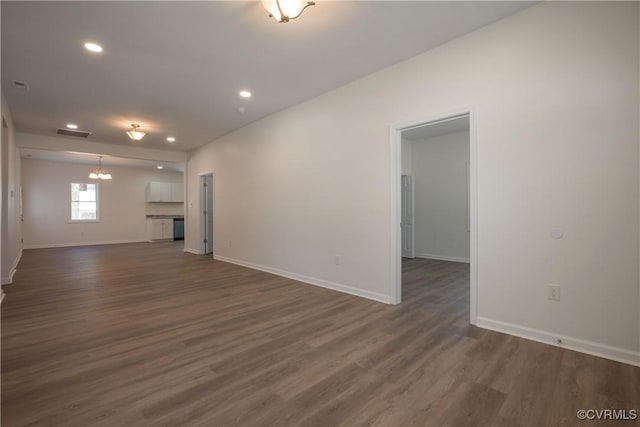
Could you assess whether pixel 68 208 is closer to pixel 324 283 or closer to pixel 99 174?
pixel 99 174

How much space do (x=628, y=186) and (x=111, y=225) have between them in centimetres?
1234

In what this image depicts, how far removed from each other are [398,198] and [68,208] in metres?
10.7

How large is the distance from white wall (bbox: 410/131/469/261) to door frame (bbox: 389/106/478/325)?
352 cm

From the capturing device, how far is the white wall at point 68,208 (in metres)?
8.73

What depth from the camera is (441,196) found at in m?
6.64

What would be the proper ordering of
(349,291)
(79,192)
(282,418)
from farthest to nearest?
(79,192) → (349,291) → (282,418)

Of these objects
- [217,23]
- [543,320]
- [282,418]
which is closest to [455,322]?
[543,320]

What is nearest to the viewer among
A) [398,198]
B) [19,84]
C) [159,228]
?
[398,198]

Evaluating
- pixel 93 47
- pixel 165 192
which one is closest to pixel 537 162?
pixel 93 47

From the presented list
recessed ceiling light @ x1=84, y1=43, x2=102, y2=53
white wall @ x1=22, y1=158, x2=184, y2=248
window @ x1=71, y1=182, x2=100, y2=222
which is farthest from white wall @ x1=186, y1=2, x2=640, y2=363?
window @ x1=71, y1=182, x2=100, y2=222

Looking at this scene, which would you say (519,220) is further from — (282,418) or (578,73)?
(282,418)

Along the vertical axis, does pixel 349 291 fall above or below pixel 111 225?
below

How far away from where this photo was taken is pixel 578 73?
2.26 metres

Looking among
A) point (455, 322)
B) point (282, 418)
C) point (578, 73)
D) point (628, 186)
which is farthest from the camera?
point (455, 322)
